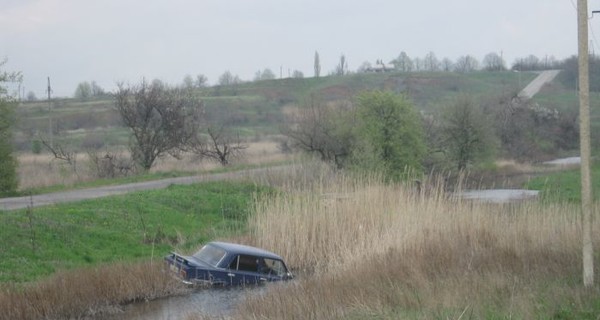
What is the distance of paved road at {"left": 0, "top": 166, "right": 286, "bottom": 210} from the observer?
82.1 ft

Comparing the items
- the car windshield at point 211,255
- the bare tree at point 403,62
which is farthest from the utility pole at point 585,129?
the bare tree at point 403,62

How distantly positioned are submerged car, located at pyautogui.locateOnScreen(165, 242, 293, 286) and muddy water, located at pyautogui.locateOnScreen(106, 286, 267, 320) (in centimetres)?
27

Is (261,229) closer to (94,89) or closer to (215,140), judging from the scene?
(215,140)

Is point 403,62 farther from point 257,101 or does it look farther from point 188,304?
point 188,304

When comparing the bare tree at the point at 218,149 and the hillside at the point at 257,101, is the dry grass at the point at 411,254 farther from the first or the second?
the hillside at the point at 257,101

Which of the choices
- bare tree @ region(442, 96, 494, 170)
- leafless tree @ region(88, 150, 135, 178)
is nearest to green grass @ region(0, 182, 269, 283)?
leafless tree @ region(88, 150, 135, 178)

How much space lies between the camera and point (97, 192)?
29.8 meters

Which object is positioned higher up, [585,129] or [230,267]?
[585,129]

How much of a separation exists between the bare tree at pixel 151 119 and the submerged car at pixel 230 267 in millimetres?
24692

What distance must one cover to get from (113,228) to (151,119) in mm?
20976

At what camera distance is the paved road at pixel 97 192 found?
25.0 m

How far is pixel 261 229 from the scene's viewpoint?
66.9 ft

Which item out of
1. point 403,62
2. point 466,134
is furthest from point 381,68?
point 466,134

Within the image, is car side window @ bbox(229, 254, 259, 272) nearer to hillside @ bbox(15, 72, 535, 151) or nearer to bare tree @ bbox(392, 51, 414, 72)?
hillside @ bbox(15, 72, 535, 151)
